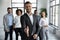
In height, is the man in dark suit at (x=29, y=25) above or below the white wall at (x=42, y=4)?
below

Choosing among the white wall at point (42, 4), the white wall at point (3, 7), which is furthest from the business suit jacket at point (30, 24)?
the white wall at point (42, 4)

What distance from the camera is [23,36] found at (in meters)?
2.69

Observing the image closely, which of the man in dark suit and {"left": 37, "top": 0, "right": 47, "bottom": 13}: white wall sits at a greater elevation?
{"left": 37, "top": 0, "right": 47, "bottom": 13}: white wall

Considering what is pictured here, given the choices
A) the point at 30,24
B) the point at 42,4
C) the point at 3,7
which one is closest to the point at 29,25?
the point at 30,24

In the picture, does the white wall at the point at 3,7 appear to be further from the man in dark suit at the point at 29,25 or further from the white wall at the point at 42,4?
the man in dark suit at the point at 29,25

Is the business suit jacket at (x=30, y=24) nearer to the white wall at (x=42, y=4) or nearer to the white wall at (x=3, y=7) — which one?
the white wall at (x=3, y=7)

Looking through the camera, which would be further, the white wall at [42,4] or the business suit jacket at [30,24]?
the white wall at [42,4]

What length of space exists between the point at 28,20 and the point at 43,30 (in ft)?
10.1

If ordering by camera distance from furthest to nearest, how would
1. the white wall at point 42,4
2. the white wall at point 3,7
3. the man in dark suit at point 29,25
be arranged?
the white wall at point 42,4 → the white wall at point 3,7 → the man in dark suit at point 29,25

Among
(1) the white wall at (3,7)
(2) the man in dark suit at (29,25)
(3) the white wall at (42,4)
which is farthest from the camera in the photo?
(3) the white wall at (42,4)

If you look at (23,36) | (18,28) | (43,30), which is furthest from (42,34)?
(23,36)

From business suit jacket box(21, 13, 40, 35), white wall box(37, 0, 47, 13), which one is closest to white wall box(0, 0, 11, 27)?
white wall box(37, 0, 47, 13)

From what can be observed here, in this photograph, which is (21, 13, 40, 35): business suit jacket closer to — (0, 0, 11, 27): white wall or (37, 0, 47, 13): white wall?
(0, 0, 11, 27): white wall

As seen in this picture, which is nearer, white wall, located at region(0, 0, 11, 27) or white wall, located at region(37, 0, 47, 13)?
white wall, located at region(0, 0, 11, 27)
